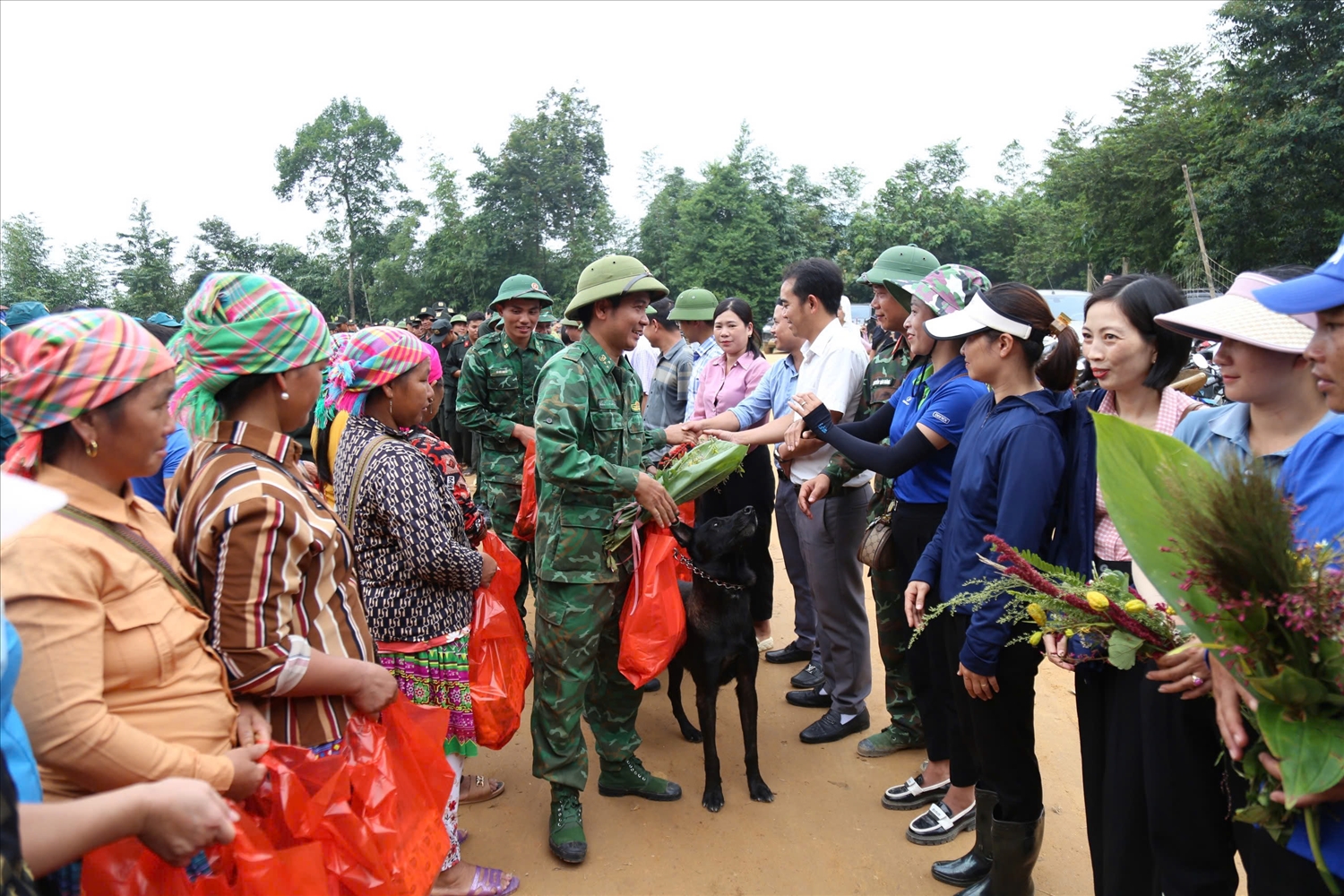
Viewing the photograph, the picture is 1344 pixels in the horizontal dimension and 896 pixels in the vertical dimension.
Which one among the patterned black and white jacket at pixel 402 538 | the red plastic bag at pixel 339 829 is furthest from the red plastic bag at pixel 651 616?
the red plastic bag at pixel 339 829

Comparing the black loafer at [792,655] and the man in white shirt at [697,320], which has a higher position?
the man in white shirt at [697,320]

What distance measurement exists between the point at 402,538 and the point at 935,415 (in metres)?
2.32

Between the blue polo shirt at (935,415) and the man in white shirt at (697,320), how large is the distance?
8.90 ft

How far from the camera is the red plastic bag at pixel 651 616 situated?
3.69 m

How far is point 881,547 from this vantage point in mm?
3953

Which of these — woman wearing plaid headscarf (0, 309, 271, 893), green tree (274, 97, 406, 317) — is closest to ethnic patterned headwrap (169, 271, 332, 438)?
woman wearing plaid headscarf (0, 309, 271, 893)

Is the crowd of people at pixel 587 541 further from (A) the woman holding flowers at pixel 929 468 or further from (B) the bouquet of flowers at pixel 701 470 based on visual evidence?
(B) the bouquet of flowers at pixel 701 470

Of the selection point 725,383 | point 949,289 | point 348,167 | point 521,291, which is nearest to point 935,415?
point 949,289

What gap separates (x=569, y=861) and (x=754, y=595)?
2.65 m

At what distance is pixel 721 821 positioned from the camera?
384cm

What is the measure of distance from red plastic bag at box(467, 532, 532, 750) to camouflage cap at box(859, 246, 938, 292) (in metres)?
2.43

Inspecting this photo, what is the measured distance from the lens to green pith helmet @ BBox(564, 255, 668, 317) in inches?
143

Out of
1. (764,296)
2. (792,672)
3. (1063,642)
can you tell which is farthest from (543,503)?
(764,296)

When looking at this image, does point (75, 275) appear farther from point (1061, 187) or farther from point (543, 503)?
point (1061, 187)
